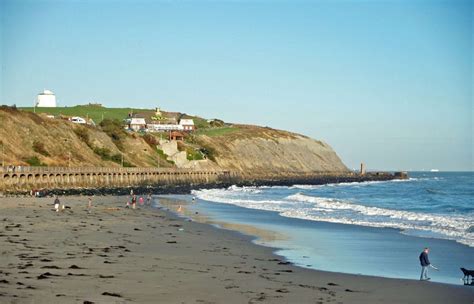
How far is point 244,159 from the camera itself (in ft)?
561

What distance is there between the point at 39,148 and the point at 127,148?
105 ft

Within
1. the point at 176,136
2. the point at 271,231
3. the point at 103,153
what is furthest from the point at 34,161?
the point at 176,136

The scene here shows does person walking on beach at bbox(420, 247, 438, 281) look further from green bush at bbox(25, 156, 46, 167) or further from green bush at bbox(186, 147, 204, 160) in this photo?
green bush at bbox(186, 147, 204, 160)

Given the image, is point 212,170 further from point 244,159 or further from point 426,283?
point 426,283

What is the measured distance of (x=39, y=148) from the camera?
9012 centimetres

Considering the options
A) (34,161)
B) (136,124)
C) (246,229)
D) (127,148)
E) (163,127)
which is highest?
(136,124)

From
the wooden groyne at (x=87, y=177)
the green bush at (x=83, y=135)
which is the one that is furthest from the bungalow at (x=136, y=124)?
the green bush at (x=83, y=135)

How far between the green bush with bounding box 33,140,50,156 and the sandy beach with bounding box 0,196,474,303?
204ft

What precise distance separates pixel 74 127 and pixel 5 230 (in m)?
83.5

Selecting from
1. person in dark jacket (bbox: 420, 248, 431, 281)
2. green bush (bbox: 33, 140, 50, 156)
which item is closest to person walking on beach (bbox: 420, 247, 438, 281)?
person in dark jacket (bbox: 420, 248, 431, 281)

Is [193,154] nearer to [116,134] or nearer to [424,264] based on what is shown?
[116,134]

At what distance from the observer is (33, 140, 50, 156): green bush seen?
8967 centimetres

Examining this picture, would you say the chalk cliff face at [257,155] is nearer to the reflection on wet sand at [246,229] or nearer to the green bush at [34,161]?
the green bush at [34,161]

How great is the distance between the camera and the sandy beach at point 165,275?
50.6 ft
